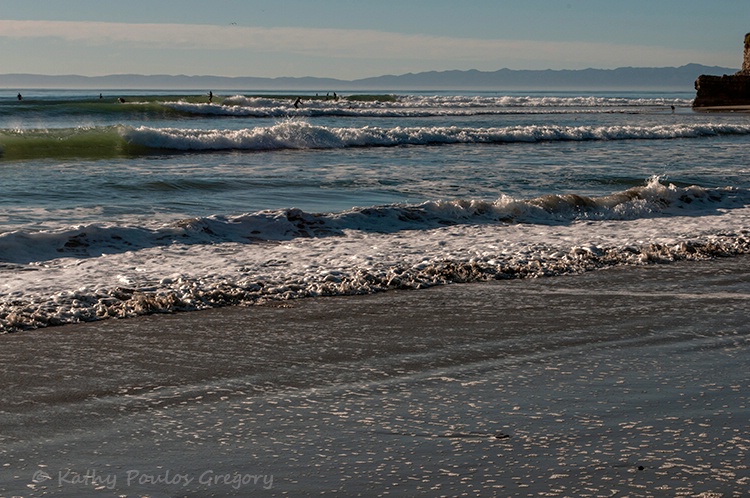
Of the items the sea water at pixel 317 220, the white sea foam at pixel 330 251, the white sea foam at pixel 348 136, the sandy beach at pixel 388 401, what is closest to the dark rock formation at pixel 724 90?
the white sea foam at pixel 348 136

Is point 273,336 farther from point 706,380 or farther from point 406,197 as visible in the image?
point 406,197

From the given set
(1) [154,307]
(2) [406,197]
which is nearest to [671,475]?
(1) [154,307]

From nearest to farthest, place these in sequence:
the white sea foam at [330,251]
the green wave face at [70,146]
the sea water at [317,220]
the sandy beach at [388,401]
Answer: the sandy beach at [388,401], the white sea foam at [330,251], the sea water at [317,220], the green wave face at [70,146]

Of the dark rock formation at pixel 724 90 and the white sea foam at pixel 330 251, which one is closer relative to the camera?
the white sea foam at pixel 330 251

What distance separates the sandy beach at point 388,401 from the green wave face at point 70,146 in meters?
20.2

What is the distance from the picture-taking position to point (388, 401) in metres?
4.62

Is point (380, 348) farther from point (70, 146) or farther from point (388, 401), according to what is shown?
point (70, 146)

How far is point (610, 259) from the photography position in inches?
360

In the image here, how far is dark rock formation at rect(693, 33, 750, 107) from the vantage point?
74625 mm

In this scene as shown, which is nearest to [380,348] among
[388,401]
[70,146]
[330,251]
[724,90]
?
[388,401]

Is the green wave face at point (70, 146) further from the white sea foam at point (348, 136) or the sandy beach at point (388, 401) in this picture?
the sandy beach at point (388, 401)

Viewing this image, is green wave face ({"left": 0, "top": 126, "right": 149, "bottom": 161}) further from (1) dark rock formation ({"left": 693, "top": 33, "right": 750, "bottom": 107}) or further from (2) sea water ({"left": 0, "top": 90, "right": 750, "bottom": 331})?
(1) dark rock formation ({"left": 693, "top": 33, "right": 750, "bottom": 107})

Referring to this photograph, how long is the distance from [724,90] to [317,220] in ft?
241

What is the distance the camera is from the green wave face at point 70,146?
2555 cm
